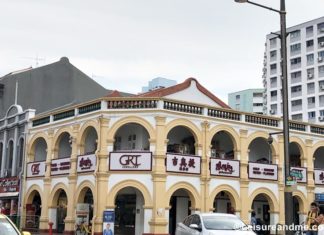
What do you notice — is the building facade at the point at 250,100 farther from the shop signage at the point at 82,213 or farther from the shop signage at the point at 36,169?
the shop signage at the point at 82,213

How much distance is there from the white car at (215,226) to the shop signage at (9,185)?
1992cm

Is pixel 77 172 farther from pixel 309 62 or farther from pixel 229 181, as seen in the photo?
pixel 309 62

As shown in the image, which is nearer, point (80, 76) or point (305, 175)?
point (305, 175)

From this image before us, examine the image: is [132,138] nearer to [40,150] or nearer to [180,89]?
[180,89]

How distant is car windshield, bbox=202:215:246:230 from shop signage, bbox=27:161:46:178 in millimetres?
17796

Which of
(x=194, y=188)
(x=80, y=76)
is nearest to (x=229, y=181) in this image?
(x=194, y=188)

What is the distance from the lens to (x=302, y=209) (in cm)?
3250

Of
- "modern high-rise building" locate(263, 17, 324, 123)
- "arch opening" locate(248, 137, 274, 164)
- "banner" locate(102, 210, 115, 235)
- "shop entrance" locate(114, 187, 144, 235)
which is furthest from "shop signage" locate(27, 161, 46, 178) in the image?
"modern high-rise building" locate(263, 17, 324, 123)

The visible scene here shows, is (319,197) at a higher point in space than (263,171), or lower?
lower

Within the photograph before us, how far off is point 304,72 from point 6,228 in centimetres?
6869

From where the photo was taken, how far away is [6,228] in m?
11.1

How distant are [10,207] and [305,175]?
62.7 ft

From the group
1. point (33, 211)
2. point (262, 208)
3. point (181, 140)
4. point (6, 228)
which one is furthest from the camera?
point (262, 208)

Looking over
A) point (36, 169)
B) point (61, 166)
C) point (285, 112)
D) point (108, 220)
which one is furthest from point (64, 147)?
point (285, 112)
